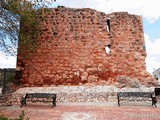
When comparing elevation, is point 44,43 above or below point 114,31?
below

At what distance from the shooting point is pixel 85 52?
10.5 meters

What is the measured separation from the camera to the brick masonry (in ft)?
33.6

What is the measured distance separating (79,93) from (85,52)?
237 centimetres

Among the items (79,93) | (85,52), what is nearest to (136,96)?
(79,93)

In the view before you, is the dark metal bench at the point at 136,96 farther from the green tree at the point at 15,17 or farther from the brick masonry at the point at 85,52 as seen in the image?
the green tree at the point at 15,17

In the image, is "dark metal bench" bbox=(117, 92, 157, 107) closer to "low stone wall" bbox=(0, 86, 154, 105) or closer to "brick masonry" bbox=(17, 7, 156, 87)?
"low stone wall" bbox=(0, 86, 154, 105)

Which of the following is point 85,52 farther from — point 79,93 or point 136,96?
point 136,96

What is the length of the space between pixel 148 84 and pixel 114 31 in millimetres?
3543

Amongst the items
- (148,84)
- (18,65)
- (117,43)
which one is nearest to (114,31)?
(117,43)

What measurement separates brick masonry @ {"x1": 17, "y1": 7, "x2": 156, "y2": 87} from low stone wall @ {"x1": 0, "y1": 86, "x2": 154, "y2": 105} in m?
0.35

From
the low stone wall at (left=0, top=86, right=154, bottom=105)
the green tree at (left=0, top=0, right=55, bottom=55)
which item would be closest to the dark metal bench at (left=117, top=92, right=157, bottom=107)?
the low stone wall at (left=0, top=86, right=154, bottom=105)

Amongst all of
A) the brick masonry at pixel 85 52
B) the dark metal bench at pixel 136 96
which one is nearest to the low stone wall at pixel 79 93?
the brick masonry at pixel 85 52

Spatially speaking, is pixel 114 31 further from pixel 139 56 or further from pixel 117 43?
pixel 139 56

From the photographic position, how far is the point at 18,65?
10.5 m
